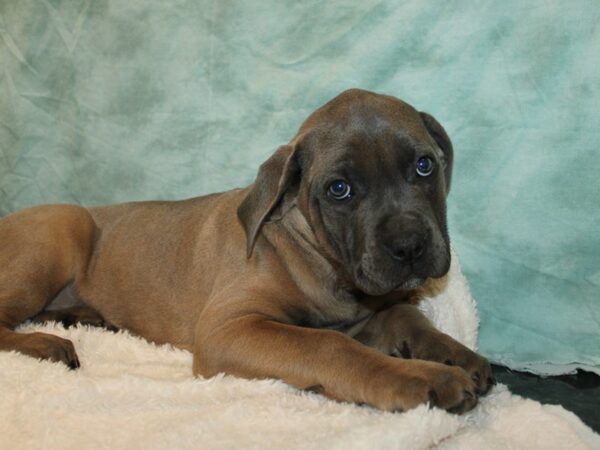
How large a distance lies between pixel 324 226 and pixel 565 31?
2035 millimetres

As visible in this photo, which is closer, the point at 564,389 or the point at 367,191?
the point at 367,191

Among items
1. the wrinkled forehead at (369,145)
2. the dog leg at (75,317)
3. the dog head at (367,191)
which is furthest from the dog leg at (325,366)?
the dog leg at (75,317)

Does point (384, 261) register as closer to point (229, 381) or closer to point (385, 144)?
point (385, 144)

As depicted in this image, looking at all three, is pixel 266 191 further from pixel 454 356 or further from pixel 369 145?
pixel 454 356

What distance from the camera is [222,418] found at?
11.3ft

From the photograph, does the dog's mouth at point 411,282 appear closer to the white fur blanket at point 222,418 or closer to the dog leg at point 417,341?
the dog leg at point 417,341

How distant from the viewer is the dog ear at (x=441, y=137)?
14.9 feet

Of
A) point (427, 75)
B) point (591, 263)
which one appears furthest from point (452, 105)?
point (591, 263)

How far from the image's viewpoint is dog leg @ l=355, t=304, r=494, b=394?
3.79 m

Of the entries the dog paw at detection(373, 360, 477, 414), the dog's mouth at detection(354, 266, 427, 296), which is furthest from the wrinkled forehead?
the dog paw at detection(373, 360, 477, 414)

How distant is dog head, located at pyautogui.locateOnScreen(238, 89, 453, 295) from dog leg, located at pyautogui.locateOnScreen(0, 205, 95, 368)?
5.09 ft

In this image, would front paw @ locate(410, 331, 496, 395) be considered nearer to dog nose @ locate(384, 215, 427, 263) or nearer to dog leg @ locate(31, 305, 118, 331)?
dog nose @ locate(384, 215, 427, 263)

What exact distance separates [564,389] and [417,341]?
1113mm

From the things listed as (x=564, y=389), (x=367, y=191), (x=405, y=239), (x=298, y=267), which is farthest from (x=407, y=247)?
(x=564, y=389)
